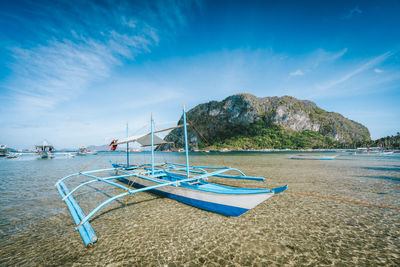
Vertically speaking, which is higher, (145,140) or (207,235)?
(145,140)

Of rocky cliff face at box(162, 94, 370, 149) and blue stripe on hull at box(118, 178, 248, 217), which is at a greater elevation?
rocky cliff face at box(162, 94, 370, 149)

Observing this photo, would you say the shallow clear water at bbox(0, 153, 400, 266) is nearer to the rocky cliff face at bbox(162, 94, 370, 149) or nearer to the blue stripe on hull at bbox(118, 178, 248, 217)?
the blue stripe on hull at bbox(118, 178, 248, 217)

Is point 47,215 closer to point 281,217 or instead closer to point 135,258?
point 135,258

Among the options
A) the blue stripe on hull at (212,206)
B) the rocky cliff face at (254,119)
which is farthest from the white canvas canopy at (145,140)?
the rocky cliff face at (254,119)

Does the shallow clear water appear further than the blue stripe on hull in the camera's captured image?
No

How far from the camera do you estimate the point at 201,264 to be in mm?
4344

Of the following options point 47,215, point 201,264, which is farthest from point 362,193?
point 47,215

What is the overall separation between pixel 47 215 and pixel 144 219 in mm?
5303

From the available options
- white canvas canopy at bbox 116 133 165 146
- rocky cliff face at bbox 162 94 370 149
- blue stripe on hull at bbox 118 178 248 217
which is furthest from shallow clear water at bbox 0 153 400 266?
rocky cliff face at bbox 162 94 370 149

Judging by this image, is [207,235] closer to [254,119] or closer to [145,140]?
[145,140]

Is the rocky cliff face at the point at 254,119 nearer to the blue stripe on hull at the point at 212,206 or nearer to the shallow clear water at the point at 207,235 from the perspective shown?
the blue stripe on hull at the point at 212,206

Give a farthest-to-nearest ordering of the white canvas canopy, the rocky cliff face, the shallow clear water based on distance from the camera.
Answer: the rocky cliff face < the white canvas canopy < the shallow clear water

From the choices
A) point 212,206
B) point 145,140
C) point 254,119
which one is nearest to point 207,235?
point 212,206

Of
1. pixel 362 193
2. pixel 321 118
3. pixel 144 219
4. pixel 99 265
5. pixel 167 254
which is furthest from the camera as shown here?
pixel 321 118
